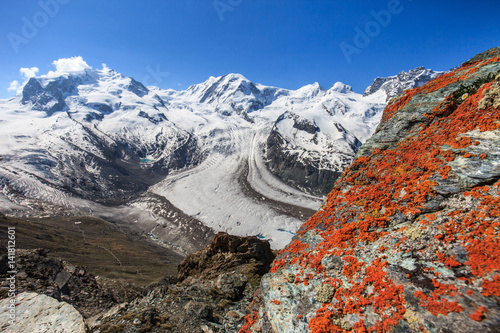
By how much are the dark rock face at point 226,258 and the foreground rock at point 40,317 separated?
31.6 ft

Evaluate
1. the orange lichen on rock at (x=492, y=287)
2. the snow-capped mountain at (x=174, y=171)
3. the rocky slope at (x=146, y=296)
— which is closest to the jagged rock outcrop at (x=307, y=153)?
the snow-capped mountain at (x=174, y=171)

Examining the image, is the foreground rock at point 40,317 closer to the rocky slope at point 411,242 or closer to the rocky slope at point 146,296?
the rocky slope at point 146,296

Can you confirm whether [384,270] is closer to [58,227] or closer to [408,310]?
[408,310]

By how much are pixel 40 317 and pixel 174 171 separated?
147 m

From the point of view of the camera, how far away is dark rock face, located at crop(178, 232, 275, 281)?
1662 centimetres

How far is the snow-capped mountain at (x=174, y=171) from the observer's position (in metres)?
83.6

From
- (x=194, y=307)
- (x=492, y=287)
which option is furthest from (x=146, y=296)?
(x=492, y=287)

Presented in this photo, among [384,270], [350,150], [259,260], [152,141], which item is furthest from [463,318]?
[152,141]

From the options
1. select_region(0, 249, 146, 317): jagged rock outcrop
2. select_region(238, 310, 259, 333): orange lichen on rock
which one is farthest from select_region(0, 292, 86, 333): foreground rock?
select_region(0, 249, 146, 317): jagged rock outcrop

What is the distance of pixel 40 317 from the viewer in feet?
24.7

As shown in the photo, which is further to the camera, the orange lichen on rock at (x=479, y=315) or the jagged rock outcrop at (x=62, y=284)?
the jagged rock outcrop at (x=62, y=284)

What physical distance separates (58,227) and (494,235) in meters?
87.5

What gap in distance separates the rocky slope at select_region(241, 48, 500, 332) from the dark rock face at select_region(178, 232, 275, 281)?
8.98 metres

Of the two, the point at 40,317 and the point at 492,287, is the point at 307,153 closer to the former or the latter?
the point at 492,287
